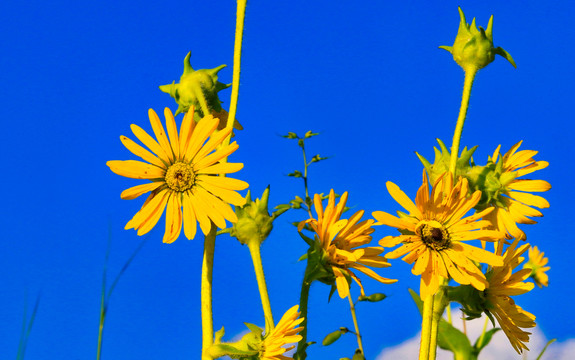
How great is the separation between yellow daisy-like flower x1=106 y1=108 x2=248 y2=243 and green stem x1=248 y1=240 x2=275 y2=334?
16 centimetres

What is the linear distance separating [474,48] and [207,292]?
1.16 m

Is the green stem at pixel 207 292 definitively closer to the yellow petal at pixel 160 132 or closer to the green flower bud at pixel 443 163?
the yellow petal at pixel 160 132

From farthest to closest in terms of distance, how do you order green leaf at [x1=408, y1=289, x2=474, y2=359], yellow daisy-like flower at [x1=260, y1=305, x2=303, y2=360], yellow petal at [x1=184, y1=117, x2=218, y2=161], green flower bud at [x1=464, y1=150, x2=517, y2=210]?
green leaf at [x1=408, y1=289, x2=474, y2=359] → green flower bud at [x1=464, y1=150, x2=517, y2=210] → yellow petal at [x1=184, y1=117, x2=218, y2=161] → yellow daisy-like flower at [x1=260, y1=305, x2=303, y2=360]

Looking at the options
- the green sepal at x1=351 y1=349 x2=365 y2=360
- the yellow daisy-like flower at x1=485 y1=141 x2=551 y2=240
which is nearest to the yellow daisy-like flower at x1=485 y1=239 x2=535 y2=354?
the yellow daisy-like flower at x1=485 y1=141 x2=551 y2=240

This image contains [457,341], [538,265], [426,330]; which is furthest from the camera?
[538,265]

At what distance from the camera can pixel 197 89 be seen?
5.67 ft

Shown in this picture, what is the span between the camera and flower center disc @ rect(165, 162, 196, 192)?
1750 mm

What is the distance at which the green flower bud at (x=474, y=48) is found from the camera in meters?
2.01

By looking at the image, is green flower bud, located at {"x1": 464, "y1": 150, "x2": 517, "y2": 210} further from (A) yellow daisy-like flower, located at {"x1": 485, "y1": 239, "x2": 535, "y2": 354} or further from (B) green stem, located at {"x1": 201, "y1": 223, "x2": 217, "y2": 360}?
(B) green stem, located at {"x1": 201, "y1": 223, "x2": 217, "y2": 360}

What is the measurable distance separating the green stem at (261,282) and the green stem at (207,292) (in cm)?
15

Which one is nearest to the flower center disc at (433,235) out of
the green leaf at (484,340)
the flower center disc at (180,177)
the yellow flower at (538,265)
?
the flower center disc at (180,177)

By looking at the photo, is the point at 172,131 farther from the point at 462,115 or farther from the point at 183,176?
the point at 462,115

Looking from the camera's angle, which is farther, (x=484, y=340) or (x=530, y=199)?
(x=484, y=340)

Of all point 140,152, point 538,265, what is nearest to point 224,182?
point 140,152
